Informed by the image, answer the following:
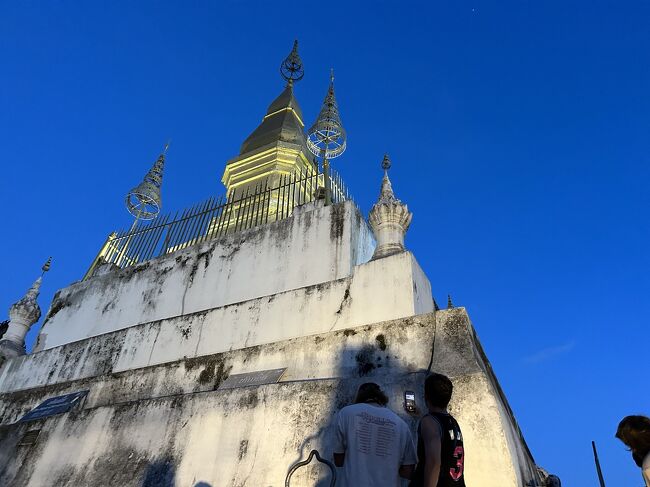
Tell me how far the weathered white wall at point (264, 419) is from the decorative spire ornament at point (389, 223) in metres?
1.55

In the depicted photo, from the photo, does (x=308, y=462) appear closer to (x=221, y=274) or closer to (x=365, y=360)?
(x=365, y=360)

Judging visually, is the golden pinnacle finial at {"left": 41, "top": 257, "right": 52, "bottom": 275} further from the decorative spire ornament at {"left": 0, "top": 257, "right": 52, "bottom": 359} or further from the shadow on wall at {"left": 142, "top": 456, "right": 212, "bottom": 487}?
the shadow on wall at {"left": 142, "top": 456, "right": 212, "bottom": 487}

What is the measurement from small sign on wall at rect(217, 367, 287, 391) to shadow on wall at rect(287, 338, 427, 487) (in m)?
0.85

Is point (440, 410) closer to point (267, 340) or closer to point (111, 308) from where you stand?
point (267, 340)

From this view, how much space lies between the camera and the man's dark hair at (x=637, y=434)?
329cm

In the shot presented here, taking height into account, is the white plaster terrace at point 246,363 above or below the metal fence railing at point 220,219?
below

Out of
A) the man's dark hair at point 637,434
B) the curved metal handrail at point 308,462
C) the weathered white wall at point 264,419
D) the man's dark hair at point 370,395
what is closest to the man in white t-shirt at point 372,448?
the man's dark hair at point 370,395

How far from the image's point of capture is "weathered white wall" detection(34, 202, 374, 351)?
793cm

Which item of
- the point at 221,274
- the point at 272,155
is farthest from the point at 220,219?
the point at 272,155

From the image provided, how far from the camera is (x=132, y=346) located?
338 inches

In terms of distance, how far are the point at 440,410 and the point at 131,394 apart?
18.3ft

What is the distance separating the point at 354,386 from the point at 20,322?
10013 millimetres

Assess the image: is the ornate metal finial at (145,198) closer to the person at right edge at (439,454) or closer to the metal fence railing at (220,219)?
the metal fence railing at (220,219)

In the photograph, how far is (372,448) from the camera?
3.40 metres
